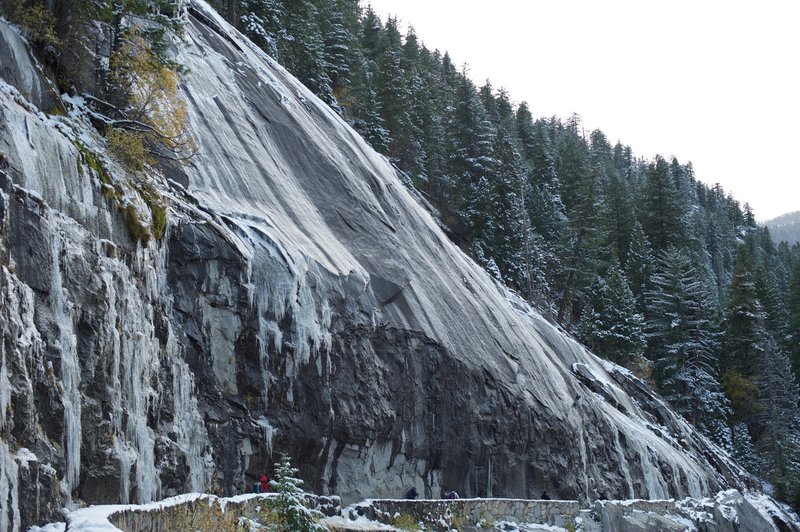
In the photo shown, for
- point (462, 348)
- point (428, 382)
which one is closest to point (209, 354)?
point (428, 382)

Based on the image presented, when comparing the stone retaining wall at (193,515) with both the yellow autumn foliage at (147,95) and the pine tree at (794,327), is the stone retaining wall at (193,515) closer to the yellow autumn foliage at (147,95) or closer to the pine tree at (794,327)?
the yellow autumn foliage at (147,95)

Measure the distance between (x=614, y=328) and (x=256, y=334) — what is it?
34.8 m

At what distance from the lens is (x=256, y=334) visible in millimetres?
21984

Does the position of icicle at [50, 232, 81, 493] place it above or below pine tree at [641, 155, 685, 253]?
below

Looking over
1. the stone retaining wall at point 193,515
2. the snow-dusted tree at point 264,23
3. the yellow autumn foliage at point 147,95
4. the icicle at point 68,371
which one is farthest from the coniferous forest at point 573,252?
the stone retaining wall at point 193,515

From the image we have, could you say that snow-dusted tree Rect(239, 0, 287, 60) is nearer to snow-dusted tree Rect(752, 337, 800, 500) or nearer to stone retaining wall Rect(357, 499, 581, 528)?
stone retaining wall Rect(357, 499, 581, 528)

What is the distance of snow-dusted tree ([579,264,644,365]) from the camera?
52.2 m

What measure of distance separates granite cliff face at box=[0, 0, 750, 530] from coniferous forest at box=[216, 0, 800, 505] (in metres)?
14.5

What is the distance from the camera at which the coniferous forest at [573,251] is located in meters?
50.9

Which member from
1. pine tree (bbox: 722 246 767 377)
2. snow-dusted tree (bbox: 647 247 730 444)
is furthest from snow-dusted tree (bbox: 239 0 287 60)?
pine tree (bbox: 722 246 767 377)

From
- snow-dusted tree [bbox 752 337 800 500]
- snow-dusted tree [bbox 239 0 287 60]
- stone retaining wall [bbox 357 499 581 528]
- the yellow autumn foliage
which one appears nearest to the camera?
stone retaining wall [bbox 357 499 581 528]


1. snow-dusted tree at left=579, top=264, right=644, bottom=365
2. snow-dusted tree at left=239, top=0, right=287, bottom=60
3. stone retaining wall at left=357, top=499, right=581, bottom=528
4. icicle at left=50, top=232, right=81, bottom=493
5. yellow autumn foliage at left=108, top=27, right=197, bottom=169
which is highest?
snow-dusted tree at left=239, top=0, right=287, bottom=60

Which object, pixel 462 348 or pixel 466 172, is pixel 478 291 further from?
pixel 466 172

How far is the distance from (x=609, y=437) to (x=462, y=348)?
883 centimetres
